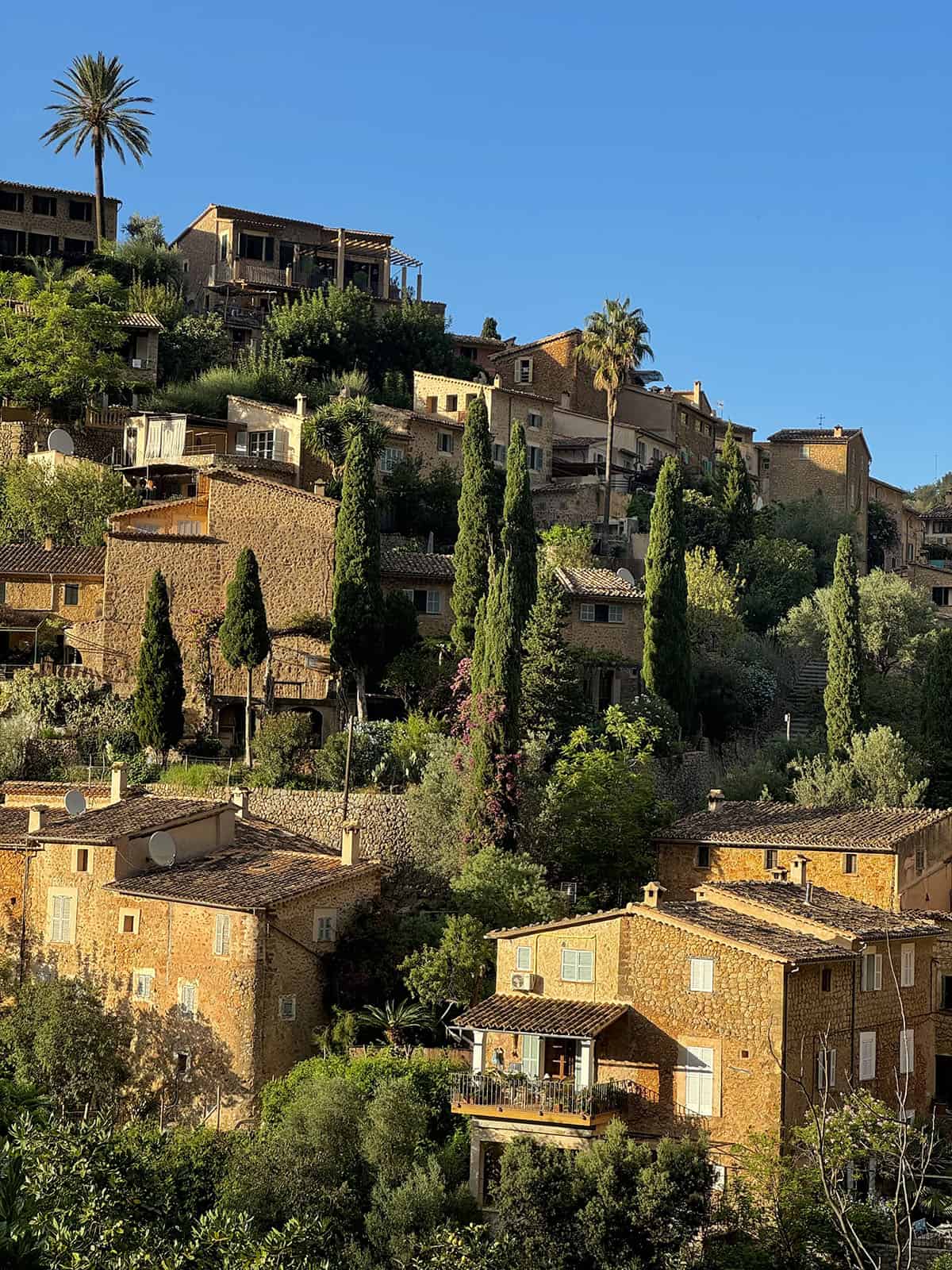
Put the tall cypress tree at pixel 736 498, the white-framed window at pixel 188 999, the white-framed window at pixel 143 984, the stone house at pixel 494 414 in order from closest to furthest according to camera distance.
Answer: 1. the white-framed window at pixel 188 999
2. the white-framed window at pixel 143 984
3. the stone house at pixel 494 414
4. the tall cypress tree at pixel 736 498

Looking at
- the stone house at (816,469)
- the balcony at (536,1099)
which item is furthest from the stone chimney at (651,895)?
the stone house at (816,469)

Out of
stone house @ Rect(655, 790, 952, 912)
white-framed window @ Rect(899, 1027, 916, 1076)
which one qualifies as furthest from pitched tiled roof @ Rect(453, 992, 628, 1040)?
stone house @ Rect(655, 790, 952, 912)

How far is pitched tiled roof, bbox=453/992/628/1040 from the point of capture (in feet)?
130

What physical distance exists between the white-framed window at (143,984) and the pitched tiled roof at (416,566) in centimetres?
1794

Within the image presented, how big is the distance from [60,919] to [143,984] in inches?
120

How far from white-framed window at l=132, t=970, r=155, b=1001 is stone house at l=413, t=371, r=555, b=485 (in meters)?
33.7

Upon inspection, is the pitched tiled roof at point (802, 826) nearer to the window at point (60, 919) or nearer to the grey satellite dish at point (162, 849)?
the grey satellite dish at point (162, 849)

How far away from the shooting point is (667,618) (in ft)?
194

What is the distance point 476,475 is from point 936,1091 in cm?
2399

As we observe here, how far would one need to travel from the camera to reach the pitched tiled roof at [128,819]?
46.9 metres

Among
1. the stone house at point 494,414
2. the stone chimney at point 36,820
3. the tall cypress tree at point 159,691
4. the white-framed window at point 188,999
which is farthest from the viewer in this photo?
the stone house at point 494,414

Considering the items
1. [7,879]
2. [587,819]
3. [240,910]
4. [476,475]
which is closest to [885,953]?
[587,819]

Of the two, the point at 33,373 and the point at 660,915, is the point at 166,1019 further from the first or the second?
the point at 33,373

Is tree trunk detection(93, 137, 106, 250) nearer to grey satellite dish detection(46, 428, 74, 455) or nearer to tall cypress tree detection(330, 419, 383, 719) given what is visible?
grey satellite dish detection(46, 428, 74, 455)
